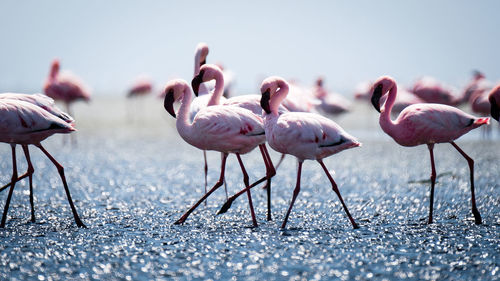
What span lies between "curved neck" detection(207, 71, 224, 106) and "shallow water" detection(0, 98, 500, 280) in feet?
3.56

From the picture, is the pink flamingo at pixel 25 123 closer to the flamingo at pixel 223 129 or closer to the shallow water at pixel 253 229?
the shallow water at pixel 253 229

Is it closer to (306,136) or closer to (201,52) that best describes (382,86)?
(306,136)

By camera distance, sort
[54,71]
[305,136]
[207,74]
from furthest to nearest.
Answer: [54,71], [207,74], [305,136]

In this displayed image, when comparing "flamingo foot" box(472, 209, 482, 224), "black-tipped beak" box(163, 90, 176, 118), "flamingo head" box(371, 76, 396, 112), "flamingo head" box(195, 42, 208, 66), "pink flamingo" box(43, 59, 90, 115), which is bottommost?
"flamingo foot" box(472, 209, 482, 224)

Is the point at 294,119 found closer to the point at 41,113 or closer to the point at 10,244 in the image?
the point at 41,113

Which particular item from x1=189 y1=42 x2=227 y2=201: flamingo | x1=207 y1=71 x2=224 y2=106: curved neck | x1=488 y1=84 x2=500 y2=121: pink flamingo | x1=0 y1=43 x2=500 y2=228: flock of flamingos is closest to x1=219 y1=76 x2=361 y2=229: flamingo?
x1=0 y1=43 x2=500 y2=228: flock of flamingos

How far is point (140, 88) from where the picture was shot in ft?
60.6

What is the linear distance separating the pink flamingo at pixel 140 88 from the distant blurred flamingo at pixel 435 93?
903 centimetres

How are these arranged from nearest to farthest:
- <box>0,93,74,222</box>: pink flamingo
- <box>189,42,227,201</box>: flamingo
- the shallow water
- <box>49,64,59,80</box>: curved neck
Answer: the shallow water
<box>0,93,74,222</box>: pink flamingo
<box>189,42,227,201</box>: flamingo
<box>49,64,59,80</box>: curved neck

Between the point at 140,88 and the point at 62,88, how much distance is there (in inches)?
254

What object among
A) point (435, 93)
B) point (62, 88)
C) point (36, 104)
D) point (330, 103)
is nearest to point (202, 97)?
point (36, 104)

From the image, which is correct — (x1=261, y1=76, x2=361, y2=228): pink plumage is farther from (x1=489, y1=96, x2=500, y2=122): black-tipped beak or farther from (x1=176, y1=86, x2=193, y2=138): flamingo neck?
(x1=489, y1=96, x2=500, y2=122): black-tipped beak

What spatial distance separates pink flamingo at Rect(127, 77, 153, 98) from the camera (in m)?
18.4

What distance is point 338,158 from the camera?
998cm
